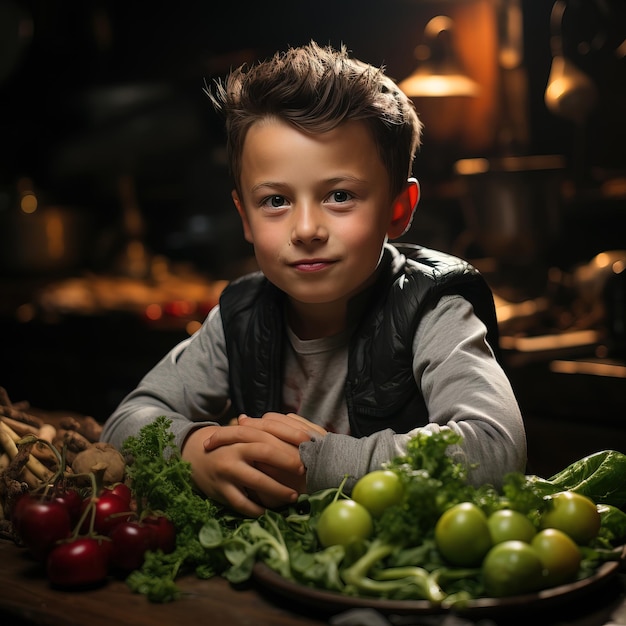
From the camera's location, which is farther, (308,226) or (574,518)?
(308,226)

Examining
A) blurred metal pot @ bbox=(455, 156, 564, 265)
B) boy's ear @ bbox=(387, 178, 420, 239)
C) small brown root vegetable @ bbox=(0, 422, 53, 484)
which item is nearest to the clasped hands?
small brown root vegetable @ bbox=(0, 422, 53, 484)

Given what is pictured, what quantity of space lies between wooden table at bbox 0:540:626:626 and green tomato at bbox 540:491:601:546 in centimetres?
6

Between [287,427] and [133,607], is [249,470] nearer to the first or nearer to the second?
[287,427]

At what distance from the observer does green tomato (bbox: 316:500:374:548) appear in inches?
37.8

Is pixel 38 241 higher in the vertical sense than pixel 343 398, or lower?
lower

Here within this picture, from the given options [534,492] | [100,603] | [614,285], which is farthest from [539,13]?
[100,603]

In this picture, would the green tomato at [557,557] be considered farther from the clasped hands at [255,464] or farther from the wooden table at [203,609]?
the clasped hands at [255,464]

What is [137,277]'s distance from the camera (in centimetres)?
402

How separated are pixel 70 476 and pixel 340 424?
442mm

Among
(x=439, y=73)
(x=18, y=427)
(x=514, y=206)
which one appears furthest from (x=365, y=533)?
Result: (x=439, y=73)

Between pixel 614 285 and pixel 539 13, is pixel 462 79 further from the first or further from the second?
pixel 614 285

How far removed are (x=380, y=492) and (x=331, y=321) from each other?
49 centimetres

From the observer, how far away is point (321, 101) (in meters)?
1.23

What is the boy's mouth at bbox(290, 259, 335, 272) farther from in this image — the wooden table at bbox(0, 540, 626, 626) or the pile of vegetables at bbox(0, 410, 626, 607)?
the wooden table at bbox(0, 540, 626, 626)
